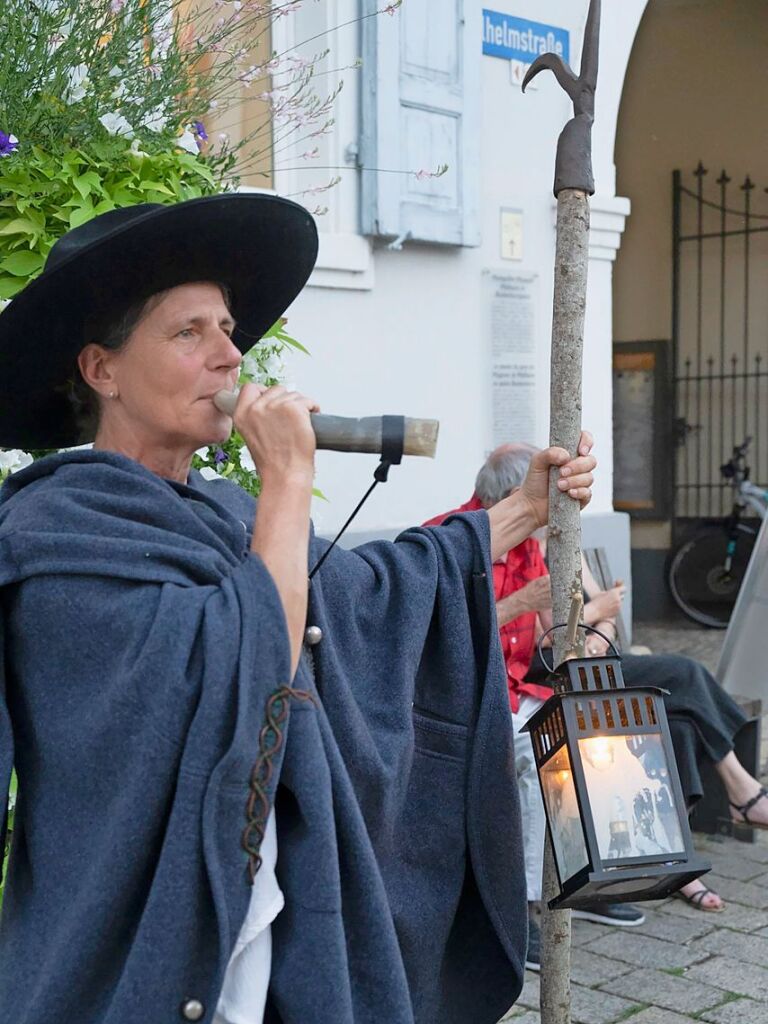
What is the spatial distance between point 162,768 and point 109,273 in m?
0.66

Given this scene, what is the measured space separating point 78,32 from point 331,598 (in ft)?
4.72

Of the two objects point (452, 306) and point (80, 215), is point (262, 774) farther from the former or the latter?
point (452, 306)

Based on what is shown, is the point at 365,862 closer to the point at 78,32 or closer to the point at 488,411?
the point at 78,32

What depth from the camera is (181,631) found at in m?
1.63

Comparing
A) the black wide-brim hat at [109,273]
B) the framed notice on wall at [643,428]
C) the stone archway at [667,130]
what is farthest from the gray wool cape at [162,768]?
the stone archway at [667,130]

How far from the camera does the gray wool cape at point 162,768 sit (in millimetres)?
1633

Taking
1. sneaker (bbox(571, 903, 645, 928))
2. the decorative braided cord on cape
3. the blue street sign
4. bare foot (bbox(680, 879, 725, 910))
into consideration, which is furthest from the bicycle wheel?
the decorative braided cord on cape

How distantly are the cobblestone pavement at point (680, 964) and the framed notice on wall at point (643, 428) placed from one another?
18.0ft

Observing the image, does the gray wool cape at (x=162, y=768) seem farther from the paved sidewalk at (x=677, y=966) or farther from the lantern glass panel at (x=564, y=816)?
the paved sidewalk at (x=677, y=966)

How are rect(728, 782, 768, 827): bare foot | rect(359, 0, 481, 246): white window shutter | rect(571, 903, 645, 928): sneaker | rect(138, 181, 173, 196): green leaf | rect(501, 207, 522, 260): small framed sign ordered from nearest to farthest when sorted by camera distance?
rect(138, 181, 173, 196): green leaf, rect(571, 903, 645, 928): sneaker, rect(728, 782, 768, 827): bare foot, rect(359, 0, 481, 246): white window shutter, rect(501, 207, 522, 260): small framed sign

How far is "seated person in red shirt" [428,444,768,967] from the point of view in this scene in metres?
4.06

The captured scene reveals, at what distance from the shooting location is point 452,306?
20.0 ft

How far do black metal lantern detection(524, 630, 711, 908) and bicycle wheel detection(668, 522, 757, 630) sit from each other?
772 cm

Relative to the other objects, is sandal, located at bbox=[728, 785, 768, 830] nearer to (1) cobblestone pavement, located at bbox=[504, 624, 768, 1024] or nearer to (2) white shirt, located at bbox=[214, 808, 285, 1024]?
(1) cobblestone pavement, located at bbox=[504, 624, 768, 1024]
